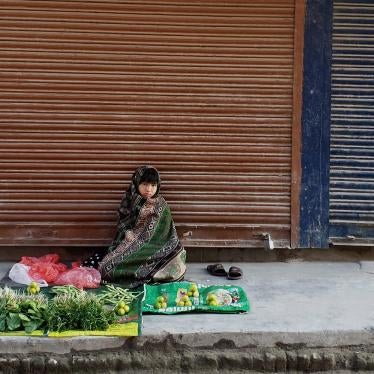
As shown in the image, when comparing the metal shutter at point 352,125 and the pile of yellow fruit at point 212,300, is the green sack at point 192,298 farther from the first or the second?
the metal shutter at point 352,125

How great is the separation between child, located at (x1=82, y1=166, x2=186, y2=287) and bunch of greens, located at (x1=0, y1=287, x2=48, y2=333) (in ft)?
3.27

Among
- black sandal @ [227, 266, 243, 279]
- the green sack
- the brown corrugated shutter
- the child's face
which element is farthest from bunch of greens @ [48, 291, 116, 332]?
the brown corrugated shutter

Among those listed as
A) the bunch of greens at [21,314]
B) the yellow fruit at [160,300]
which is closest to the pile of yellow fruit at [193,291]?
the yellow fruit at [160,300]

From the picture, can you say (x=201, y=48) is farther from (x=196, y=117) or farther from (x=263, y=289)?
(x=263, y=289)

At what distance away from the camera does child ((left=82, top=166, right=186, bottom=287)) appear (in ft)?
18.2

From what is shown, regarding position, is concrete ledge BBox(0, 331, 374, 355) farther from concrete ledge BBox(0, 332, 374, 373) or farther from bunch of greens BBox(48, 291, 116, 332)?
bunch of greens BBox(48, 291, 116, 332)

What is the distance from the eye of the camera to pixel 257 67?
20.2 ft

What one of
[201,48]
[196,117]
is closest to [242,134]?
[196,117]

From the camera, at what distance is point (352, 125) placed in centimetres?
625

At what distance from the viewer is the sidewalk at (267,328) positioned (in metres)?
4.43

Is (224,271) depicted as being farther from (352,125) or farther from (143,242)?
(352,125)

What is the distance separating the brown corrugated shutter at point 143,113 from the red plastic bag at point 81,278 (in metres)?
0.64

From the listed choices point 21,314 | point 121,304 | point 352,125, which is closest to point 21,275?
point 21,314

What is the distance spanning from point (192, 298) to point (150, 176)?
1166 mm
